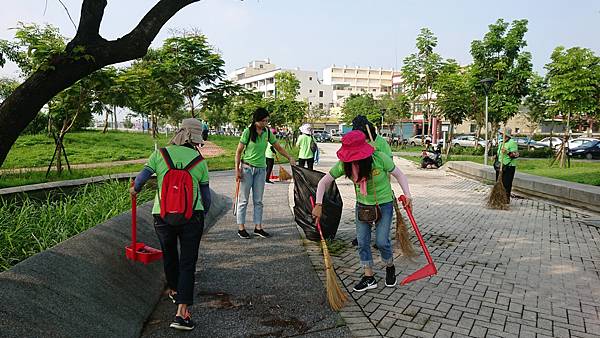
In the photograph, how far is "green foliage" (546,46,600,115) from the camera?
17828mm

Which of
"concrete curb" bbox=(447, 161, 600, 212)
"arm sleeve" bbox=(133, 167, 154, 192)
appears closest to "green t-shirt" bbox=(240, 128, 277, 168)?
"arm sleeve" bbox=(133, 167, 154, 192)

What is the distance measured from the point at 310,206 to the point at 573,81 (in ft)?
54.0

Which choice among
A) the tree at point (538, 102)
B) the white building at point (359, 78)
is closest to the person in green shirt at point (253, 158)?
the tree at point (538, 102)

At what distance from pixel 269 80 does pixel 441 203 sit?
9591cm

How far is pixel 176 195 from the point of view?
3369 mm

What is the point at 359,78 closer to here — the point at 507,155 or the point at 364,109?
the point at 364,109

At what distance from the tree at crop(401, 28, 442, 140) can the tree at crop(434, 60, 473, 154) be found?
5.80 feet

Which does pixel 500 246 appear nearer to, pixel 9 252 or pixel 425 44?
pixel 9 252

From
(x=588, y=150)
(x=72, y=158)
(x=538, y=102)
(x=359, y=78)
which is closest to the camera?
(x=72, y=158)

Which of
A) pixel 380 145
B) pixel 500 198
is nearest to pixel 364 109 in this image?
pixel 500 198

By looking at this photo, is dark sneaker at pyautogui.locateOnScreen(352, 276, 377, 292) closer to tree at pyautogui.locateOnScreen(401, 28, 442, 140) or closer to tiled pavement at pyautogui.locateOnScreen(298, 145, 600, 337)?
tiled pavement at pyautogui.locateOnScreen(298, 145, 600, 337)

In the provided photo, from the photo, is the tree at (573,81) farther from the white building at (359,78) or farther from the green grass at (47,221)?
the white building at (359,78)

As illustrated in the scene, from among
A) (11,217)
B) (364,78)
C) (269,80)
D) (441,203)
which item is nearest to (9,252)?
(11,217)

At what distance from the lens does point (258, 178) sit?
6090mm
